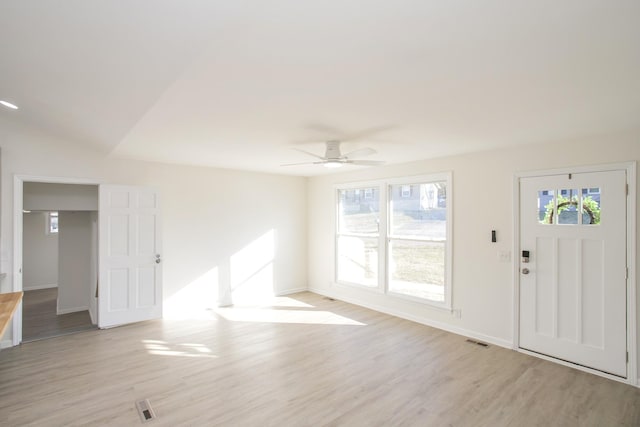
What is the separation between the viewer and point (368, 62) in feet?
6.18

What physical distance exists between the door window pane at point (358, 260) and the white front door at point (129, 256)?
3312 mm

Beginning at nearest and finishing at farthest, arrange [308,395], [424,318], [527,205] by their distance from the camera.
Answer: [308,395], [527,205], [424,318]

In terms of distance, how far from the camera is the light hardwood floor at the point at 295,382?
8.94 feet

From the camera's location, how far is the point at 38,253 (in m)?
7.79

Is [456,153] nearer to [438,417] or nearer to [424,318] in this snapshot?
[424,318]

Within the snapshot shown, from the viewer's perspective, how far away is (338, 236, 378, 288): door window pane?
6023 millimetres

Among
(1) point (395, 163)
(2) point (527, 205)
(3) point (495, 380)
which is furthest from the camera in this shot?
(1) point (395, 163)

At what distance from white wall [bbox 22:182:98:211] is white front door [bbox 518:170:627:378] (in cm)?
629

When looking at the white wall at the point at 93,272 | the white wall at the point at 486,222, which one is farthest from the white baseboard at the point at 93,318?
the white wall at the point at 486,222

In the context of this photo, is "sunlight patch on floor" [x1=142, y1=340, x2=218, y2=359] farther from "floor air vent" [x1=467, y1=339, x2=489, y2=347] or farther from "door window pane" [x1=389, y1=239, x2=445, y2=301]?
"floor air vent" [x1=467, y1=339, x2=489, y2=347]

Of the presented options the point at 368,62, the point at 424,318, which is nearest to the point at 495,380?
the point at 424,318

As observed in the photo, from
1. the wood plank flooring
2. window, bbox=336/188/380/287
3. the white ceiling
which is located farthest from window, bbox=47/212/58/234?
window, bbox=336/188/380/287

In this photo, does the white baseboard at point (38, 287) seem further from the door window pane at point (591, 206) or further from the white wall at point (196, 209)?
the door window pane at point (591, 206)

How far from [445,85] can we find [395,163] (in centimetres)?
323
